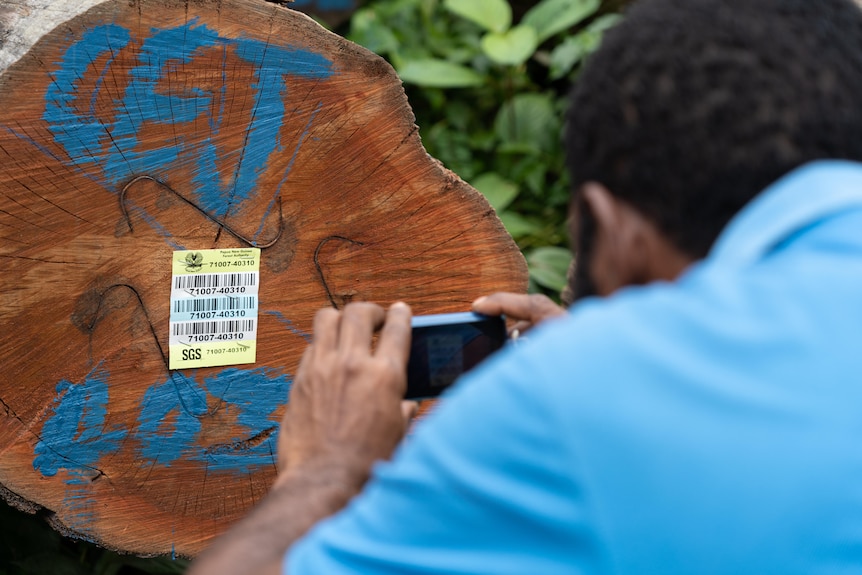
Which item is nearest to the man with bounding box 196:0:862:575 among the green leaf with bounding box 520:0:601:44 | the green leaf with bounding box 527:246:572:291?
the green leaf with bounding box 527:246:572:291

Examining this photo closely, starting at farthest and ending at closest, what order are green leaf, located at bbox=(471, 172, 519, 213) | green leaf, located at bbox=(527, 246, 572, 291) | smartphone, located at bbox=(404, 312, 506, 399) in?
green leaf, located at bbox=(471, 172, 519, 213) < green leaf, located at bbox=(527, 246, 572, 291) < smartphone, located at bbox=(404, 312, 506, 399)

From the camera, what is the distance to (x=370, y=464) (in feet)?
2.88

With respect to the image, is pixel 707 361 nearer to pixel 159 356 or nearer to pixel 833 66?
pixel 833 66

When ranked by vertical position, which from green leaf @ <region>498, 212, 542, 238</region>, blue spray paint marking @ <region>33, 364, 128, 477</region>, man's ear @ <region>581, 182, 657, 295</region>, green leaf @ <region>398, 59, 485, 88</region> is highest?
green leaf @ <region>398, 59, 485, 88</region>

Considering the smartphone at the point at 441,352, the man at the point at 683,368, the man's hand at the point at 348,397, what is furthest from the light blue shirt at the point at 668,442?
the smartphone at the point at 441,352

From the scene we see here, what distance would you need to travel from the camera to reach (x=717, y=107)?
2.30 feet

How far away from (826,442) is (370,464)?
1.46 ft

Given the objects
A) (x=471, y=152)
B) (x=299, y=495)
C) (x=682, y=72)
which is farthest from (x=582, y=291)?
(x=471, y=152)

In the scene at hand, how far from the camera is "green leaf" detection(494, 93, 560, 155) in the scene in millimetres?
2516

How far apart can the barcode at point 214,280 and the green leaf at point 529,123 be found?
4.14 feet

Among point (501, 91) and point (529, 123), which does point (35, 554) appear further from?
point (501, 91)

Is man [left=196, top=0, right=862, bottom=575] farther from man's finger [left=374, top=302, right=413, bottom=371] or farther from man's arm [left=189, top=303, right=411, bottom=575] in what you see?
man's finger [left=374, top=302, right=413, bottom=371]

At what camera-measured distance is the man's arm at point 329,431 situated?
79 centimetres

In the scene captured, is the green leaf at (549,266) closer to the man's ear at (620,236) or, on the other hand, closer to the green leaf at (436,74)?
the green leaf at (436,74)
